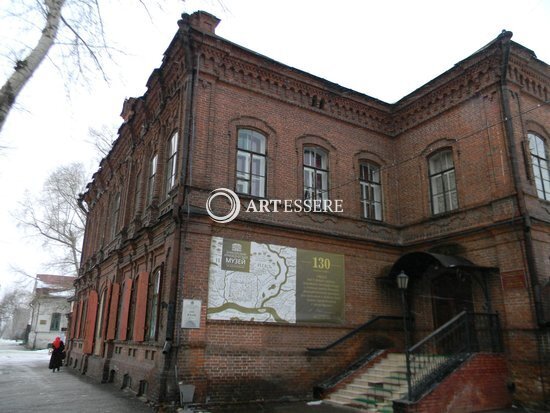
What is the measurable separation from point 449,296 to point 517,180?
12.4ft

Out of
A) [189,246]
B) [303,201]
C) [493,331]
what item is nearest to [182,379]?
[189,246]

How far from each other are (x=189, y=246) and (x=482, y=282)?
7590 millimetres

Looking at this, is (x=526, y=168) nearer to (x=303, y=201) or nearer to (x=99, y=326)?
(x=303, y=201)

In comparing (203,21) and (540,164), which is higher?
(203,21)

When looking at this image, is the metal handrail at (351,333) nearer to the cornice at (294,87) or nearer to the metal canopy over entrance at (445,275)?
the metal canopy over entrance at (445,275)

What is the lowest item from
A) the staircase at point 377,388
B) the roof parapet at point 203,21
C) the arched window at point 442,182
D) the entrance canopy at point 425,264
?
the staircase at point 377,388

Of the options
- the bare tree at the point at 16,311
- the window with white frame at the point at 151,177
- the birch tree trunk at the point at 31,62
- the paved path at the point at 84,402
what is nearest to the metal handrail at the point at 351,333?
the paved path at the point at 84,402

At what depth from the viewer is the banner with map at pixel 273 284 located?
1134 centimetres

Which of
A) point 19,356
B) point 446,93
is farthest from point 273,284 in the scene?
point 19,356

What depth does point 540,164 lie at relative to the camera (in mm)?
13078

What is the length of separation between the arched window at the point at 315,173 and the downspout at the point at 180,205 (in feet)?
12.8

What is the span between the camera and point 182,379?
33.2 ft

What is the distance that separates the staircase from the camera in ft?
33.7
